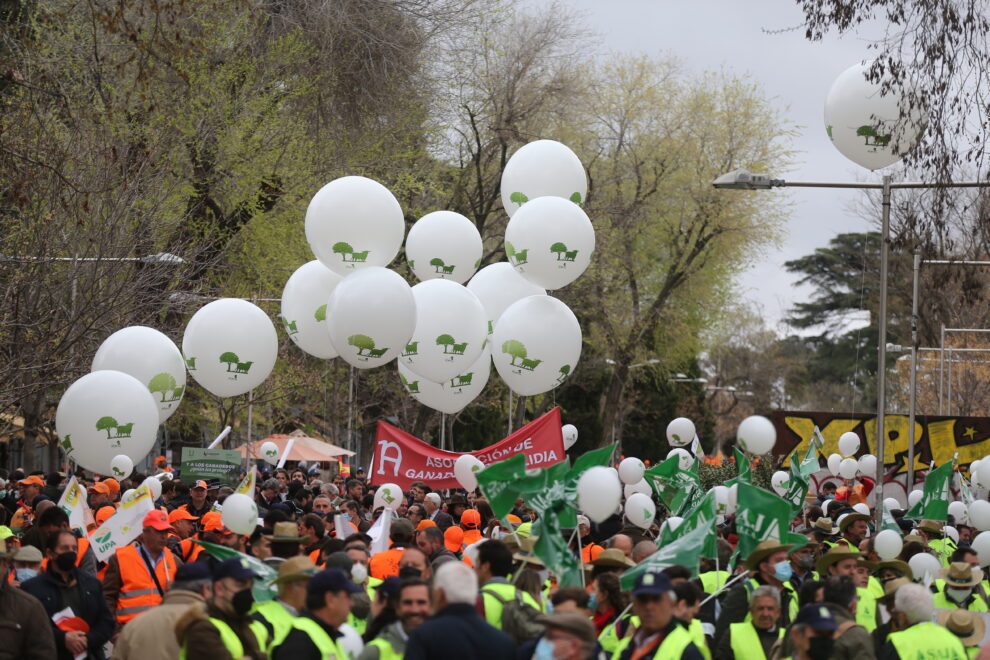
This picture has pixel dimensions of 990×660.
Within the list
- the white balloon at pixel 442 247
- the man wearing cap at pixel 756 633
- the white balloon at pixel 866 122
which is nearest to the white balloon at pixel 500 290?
A: the white balloon at pixel 442 247

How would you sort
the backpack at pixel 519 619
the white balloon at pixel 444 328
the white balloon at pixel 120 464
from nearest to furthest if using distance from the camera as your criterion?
the backpack at pixel 519 619, the white balloon at pixel 120 464, the white balloon at pixel 444 328

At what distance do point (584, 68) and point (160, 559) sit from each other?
32.0 metres

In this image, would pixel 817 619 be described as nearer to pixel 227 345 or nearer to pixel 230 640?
pixel 230 640

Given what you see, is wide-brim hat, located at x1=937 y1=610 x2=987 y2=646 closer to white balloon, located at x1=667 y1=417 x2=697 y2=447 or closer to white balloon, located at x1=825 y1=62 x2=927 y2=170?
white balloon, located at x1=825 y1=62 x2=927 y2=170

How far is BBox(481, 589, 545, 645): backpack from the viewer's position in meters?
7.76

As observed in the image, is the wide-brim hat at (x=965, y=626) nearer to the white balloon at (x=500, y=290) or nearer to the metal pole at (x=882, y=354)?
the metal pole at (x=882, y=354)

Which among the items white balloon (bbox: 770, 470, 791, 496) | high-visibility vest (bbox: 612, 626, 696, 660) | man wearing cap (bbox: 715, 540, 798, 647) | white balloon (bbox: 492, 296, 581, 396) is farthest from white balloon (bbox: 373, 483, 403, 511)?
high-visibility vest (bbox: 612, 626, 696, 660)

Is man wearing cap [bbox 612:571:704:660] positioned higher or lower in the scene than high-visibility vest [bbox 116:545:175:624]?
higher

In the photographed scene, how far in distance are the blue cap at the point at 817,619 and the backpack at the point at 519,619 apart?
55.6 inches

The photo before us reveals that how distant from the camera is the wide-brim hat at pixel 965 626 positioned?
8.53 m

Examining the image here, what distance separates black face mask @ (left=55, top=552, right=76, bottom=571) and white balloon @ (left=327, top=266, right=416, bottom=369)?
4.50 meters

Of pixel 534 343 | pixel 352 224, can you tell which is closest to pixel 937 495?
pixel 534 343

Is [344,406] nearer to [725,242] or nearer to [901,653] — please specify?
[725,242]

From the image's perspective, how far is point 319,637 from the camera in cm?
714
